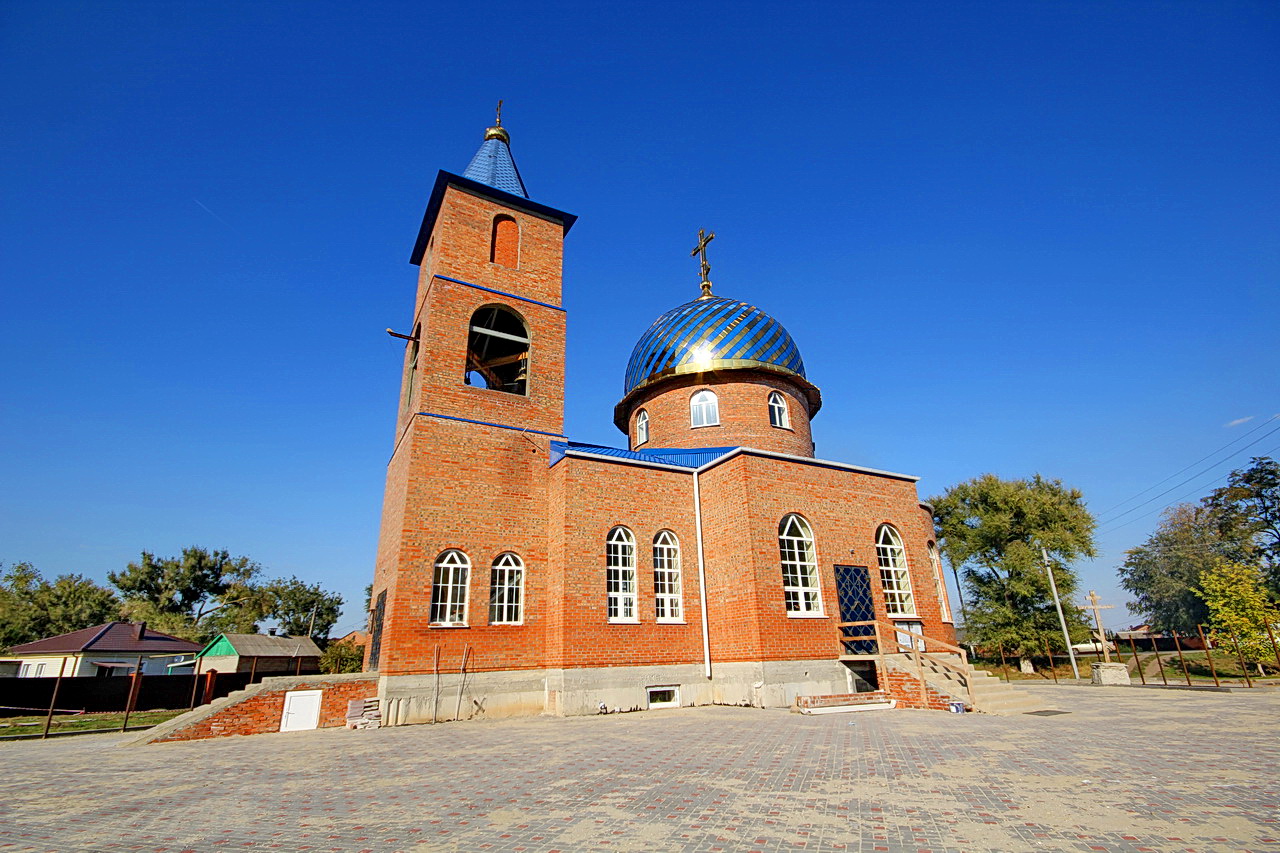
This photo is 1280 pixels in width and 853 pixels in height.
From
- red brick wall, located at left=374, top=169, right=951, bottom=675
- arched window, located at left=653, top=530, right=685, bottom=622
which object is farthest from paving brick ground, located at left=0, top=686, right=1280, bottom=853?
arched window, located at left=653, top=530, right=685, bottom=622

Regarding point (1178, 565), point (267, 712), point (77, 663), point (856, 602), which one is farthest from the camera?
point (1178, 565)

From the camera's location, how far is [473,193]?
57.5ft

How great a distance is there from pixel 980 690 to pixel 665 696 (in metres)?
6.49

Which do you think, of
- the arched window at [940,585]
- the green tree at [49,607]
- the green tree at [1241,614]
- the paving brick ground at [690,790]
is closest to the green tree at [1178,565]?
the green tree at [1241,614]

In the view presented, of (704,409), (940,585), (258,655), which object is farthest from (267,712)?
(940,585)

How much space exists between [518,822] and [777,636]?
9609 mm

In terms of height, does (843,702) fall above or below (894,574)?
below

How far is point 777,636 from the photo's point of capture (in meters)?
13.7

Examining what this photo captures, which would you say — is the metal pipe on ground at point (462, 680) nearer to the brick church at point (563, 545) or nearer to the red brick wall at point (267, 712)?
the brick church at point (563, 545)

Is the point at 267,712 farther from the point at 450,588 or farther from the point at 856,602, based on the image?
the point at 856,602

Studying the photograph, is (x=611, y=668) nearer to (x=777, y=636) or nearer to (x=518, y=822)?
(x=777, y=636)

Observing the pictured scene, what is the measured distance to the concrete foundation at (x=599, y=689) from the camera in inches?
499

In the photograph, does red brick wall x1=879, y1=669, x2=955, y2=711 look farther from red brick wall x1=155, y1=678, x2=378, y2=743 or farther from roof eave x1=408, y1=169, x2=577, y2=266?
roof eave x1=408, y1=169, x2=577, y2=266

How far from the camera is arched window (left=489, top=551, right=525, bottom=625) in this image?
14.2 m
